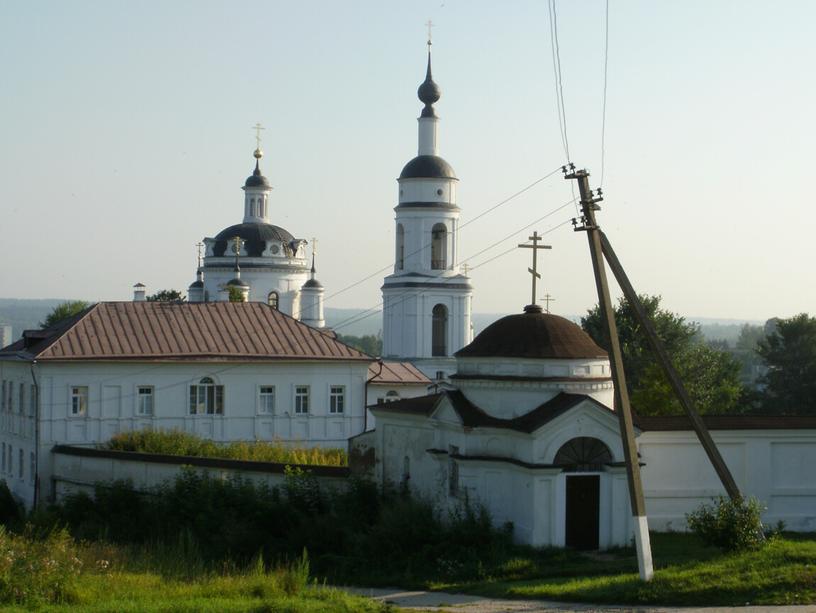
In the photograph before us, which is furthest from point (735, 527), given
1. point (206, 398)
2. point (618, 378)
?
point (206, 398)

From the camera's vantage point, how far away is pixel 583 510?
2502cm

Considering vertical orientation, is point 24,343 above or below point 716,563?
above

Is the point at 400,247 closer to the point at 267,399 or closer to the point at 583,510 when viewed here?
the point at 267,399

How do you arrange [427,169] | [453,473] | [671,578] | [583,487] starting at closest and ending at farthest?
[671,578]
[583,487]
[453,473]
[427,169]

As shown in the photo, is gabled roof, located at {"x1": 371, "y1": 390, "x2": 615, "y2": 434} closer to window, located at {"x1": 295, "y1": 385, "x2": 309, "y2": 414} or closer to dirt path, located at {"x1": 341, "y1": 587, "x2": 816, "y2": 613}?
dirt path, located at {"x1": 341, "y1": 587, "x2": 816, "y2": 613}

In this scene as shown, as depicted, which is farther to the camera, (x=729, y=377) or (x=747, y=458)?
(x=729, y=377)

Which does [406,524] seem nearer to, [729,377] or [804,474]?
[804,474]

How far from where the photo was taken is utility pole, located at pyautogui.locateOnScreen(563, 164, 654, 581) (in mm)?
20797

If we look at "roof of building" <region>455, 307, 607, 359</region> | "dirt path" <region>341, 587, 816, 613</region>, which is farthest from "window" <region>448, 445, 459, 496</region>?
"dirt path" <region>341, 587, 816, 613</region>

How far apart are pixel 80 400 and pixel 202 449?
5.03 metres

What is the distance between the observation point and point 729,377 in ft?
198

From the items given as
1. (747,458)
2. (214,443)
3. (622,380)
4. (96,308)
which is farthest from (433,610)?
(96,308)

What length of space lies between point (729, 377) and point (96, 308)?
3024 centimetres

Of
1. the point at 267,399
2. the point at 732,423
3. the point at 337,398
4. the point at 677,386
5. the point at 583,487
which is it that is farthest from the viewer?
the point at 337,398
